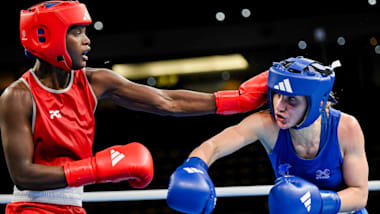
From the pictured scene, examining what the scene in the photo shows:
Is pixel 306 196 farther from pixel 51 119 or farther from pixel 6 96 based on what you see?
pixel 6 96

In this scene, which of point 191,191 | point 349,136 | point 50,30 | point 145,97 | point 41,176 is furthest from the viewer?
point 145,97

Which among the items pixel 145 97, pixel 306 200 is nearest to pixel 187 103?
pixel 145 97

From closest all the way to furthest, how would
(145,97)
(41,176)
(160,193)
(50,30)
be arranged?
(41,176) < (50,30) < (145,97) < (160,193)

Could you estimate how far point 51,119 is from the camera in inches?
69.3

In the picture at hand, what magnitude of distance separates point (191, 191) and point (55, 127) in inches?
23.2

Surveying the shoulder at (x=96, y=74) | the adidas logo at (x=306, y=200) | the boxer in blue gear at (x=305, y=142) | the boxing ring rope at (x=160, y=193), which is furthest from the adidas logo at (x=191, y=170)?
the boxing ring rope at (x=160, y=193)

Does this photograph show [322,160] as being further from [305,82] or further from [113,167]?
[113,167]

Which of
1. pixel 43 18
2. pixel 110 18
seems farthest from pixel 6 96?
pixel 110 18

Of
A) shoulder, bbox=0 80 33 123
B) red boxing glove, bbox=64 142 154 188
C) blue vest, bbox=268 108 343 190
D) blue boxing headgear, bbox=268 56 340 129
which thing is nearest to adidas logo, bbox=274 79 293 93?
blue boxing headgear, bbox=268 56 340 129

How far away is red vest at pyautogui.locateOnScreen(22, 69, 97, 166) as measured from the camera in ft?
5.71

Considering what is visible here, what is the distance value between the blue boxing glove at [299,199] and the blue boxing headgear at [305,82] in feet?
0.81

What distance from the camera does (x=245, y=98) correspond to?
6.85 ft

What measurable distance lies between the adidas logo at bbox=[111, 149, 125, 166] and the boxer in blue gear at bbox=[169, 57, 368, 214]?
27 centimetres

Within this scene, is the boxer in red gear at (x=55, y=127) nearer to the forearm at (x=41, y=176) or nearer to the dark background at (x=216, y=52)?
the forearm at (x=41, y=176)
